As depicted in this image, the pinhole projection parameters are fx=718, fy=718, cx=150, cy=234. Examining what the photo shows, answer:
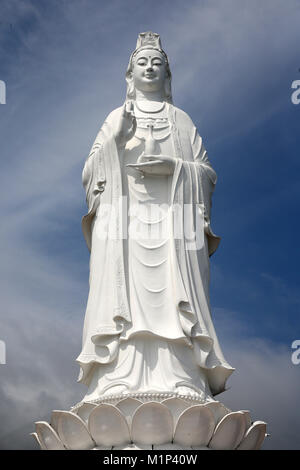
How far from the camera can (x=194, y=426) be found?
6926 mm

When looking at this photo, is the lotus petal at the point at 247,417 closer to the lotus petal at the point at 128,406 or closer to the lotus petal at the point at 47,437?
the lotus petal at the point at 128,406

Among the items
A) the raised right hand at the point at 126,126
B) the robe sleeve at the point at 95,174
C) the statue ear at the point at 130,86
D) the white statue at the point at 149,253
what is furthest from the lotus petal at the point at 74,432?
the statue ear at the point at 130,86

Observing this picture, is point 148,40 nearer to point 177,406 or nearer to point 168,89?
point 168,89

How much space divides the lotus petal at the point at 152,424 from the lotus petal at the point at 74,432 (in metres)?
0.49

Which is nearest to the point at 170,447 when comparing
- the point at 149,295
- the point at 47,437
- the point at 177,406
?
the point at 177,406

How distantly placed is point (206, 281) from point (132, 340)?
1.35m

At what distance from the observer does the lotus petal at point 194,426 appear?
6891 mm

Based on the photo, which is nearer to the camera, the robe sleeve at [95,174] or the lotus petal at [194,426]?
the lotus petal at [194,426]

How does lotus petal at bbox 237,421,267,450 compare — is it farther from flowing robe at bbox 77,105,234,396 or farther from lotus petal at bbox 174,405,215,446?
flowing robe at bbox 77,105,234,396

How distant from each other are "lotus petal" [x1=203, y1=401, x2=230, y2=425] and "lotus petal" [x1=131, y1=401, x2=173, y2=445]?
1.73 feet

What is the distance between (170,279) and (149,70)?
310 centimetres

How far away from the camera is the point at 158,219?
863 centimetres

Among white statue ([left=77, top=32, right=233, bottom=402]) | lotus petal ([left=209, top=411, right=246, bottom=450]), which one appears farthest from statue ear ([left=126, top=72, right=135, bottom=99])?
lotus petal ([left=209, top=411, right=246, bottom=450])
